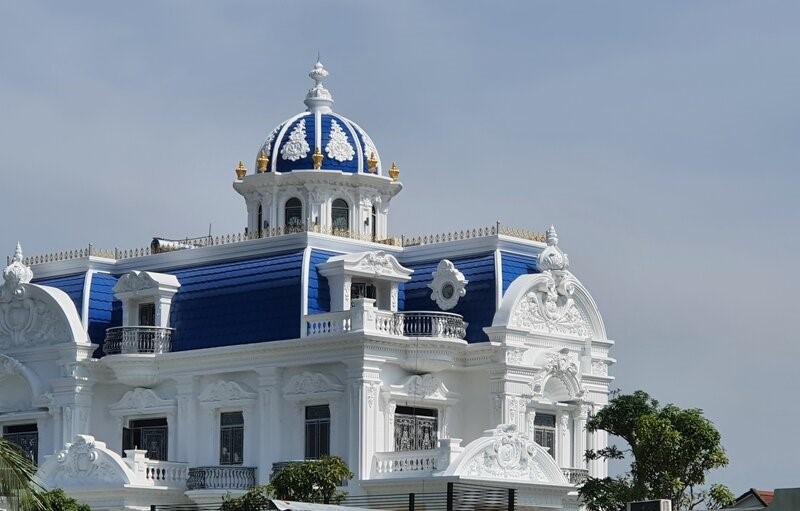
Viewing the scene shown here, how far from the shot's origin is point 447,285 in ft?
218

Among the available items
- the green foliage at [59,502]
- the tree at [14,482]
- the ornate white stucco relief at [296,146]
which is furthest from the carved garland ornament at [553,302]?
the tree at [14,482]

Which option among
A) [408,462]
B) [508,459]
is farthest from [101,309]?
[508,459]

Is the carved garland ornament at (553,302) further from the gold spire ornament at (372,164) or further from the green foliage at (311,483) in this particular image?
the green foliage at (311,483)

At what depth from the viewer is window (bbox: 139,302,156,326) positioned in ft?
227

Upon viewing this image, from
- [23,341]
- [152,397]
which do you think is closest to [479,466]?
[152,397]

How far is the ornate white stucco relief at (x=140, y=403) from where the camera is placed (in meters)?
68.2

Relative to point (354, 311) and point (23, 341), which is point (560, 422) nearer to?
point (354, 311)

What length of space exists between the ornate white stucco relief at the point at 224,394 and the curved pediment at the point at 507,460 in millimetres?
8020

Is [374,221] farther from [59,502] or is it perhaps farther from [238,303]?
[59,502]

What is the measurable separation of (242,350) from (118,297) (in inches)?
235

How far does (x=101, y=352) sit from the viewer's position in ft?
229

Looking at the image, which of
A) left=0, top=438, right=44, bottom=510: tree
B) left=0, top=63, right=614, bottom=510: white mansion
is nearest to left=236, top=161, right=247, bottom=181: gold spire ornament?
left=0, top=63, right=614, bottom=510: white mansion

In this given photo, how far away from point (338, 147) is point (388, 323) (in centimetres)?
866

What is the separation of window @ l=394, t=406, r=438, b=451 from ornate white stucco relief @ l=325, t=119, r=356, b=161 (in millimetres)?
9844
